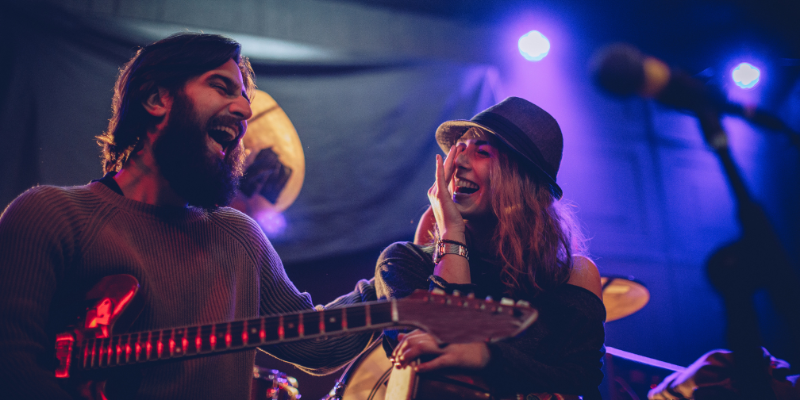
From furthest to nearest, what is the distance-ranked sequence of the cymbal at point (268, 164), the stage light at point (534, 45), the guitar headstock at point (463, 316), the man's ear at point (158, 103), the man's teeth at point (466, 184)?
1. the stage light at point (534, 45)
2. the cymbal at point (268, 164)
3. the man's teeth at point (466, 184)
4. the man's ear at point (158, 103)
5. the guitar headstock at point (463, 316)

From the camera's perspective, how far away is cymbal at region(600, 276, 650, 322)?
3146 millimetres

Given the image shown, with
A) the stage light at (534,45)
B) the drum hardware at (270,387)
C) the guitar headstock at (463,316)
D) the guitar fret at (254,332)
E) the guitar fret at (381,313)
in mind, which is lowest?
the drum hardware at (270,387)

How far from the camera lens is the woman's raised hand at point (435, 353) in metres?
Result: 1.60

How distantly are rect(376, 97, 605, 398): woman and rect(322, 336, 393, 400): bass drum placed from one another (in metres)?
0.35

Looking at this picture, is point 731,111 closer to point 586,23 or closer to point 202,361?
point 202,361

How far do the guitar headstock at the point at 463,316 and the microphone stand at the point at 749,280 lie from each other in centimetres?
61

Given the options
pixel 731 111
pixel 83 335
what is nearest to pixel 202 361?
pixel 83 335

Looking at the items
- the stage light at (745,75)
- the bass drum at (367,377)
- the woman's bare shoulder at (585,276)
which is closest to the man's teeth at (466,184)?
the woman's bare shoulder at (585,276)

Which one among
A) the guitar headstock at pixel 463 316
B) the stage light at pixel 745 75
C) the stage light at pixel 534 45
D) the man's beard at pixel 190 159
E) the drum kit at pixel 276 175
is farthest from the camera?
the stage light at pixel 745 75

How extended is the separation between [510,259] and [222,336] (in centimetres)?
129

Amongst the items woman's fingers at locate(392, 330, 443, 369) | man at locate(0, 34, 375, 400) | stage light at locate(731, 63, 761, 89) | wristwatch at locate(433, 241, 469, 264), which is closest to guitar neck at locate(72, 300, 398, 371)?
man at locate(0, 34, 375, 400)

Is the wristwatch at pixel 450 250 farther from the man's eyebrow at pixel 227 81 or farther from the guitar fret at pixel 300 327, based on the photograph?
the man's eyebrow at pixel 227 81

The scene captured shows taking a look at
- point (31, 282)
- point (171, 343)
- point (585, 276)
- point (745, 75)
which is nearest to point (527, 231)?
point (585, 276)

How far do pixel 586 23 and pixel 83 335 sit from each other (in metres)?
5.76
